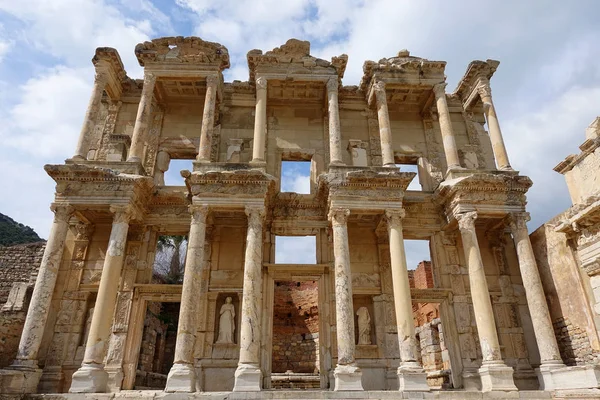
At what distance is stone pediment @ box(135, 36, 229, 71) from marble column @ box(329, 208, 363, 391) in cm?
727

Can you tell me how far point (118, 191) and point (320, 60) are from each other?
8.40 meters

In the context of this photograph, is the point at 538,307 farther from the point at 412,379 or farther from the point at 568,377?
the point at 412,379

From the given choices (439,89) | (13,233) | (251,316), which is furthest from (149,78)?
(13,233)

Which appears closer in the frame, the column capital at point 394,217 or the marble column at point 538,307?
the marble column at point 538,307

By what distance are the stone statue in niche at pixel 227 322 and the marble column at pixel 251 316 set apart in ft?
5.47

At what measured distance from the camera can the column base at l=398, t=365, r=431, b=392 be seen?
10711 millimetres

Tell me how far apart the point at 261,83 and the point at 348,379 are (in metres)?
10.1

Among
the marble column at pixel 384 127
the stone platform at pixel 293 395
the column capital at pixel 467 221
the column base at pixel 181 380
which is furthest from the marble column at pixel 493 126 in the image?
the column base at pixel 181 380

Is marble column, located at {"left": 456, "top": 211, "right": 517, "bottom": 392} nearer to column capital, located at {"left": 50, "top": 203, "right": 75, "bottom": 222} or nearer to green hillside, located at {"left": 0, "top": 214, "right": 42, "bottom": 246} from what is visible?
column capital, located at {"left": 50, "top": 203, "right": 75, "bottom": 222}

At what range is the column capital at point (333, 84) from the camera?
15.3 meters

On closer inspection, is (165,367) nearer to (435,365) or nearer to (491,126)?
(435,365)

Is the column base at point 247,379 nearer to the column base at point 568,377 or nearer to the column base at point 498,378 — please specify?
the column base at point 498,378

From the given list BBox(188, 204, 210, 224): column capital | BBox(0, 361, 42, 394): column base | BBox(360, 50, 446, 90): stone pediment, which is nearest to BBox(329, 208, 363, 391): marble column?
BBox(188, 204, 210, 224): column capital

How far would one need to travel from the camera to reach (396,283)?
1211 centimetres
